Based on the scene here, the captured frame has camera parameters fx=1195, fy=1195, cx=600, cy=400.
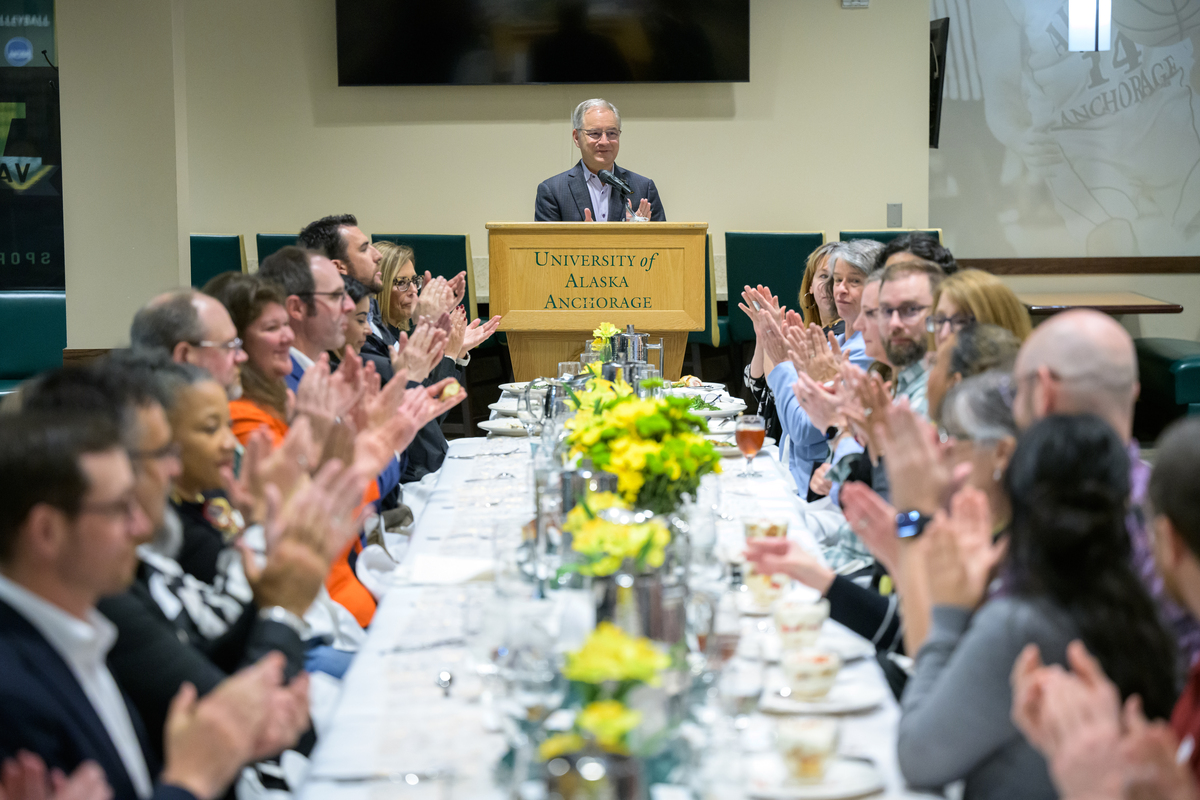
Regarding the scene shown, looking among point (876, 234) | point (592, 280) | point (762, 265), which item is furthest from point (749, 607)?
point (876, 234)

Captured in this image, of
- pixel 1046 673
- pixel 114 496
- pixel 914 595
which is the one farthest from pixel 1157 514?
pixel 114 496

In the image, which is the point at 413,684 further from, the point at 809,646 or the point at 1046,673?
the point at 1046,673

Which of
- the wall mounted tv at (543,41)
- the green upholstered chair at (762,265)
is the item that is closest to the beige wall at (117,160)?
the wall mounted tv at (543,41)

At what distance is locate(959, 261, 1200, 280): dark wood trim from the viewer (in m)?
7.42

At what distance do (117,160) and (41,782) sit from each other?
567 centimetres

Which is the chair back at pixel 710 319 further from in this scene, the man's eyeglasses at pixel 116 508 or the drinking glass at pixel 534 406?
the man's eyeglasses at pixel 116 508

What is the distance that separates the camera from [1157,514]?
1.26 meters

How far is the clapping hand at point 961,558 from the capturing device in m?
1.43

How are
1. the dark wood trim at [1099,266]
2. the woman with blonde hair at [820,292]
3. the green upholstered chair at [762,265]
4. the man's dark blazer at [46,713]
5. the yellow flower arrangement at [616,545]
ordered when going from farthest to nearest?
the dark wood trim at [1099,266] < the green upholstered chair at [762,265] < the woman with blonde hair at [820,292] < the yellow flower arrangement at [616,545] < the man's dark blazer at [46,713]

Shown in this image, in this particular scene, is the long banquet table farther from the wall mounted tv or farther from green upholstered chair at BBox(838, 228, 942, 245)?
the wall mounted tv

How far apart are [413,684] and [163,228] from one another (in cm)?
531

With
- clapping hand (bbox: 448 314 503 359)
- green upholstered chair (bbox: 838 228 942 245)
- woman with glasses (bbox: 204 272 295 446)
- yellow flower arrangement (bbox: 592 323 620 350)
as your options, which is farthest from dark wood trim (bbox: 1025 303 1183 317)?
woman with glasses (bbox: 204 272 295 446)

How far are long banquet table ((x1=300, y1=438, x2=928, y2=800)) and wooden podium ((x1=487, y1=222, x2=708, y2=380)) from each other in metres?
2.28

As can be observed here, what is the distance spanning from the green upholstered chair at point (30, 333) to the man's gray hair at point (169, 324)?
4.12m
